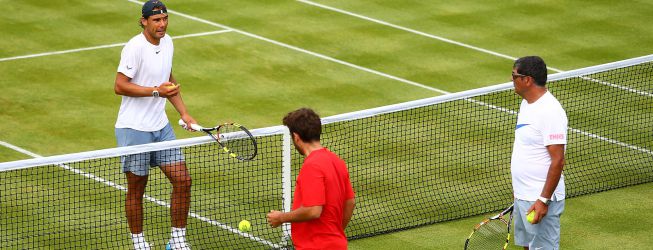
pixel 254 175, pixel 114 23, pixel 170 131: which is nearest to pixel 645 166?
pixel 254 175

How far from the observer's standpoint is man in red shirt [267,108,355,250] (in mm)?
8961

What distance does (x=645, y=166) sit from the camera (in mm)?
15414

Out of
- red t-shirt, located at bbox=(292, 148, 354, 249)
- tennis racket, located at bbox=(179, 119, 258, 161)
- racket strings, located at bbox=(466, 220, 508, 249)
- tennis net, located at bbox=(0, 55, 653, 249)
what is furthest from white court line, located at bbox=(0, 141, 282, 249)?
red t-shirt, located at bbox=(292, 148, 354, 249)

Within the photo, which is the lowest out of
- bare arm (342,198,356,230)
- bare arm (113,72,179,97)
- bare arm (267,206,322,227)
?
bare arm (342,198,356,230)

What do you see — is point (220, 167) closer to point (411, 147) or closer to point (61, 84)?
point (411, 147)

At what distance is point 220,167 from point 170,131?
2.93 metres

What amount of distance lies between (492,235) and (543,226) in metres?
0.48

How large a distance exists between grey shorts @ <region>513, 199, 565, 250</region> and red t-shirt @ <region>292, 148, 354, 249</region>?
2124mm

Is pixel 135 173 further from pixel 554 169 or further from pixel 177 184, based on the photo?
pixel 554 169

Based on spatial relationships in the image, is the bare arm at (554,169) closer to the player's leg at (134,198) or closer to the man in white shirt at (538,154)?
the man in white shirt at (538,154)

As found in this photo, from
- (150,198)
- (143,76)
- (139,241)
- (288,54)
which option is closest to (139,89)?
(143,76)

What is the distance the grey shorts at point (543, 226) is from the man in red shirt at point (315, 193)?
2.16 meters

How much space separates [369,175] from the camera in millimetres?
14805

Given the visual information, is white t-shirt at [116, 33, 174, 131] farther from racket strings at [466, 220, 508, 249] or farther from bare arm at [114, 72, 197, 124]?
racket strings at [466, 220, 508, 249]
